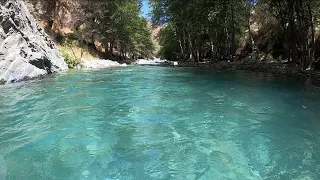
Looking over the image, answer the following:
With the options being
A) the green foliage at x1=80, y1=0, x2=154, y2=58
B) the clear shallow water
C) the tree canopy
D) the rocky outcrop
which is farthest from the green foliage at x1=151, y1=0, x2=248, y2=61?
the clear shallow water

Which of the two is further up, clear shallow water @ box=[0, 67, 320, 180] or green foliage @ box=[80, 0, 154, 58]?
green foliage @ box=[80, 0, 154, 58]

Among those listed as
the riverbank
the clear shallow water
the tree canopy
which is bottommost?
the clear shallow water

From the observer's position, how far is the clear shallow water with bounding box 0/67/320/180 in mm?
4977

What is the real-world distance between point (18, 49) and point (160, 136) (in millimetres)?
14134

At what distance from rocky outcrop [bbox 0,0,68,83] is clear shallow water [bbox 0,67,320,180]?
16.5 feet

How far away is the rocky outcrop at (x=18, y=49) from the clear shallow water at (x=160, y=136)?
16.5ft

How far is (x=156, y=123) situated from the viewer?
768cm

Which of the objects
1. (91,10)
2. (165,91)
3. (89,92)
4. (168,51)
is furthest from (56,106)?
(168,51)

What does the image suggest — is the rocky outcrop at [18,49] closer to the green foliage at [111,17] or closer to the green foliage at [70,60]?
the green foliage at [70,60]

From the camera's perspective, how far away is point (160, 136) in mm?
6629

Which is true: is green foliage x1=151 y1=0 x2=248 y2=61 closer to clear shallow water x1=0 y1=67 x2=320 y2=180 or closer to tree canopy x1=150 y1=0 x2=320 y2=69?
tree canopy x1=150 y1=0 x2=320 y2=69

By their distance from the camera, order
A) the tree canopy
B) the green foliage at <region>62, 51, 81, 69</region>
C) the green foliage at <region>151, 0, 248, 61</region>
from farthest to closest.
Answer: the green foliage at <region>151, 0, 248, 61</region>
the green foliage at <region>62, 51, 81, 69</region>
the tree canopy

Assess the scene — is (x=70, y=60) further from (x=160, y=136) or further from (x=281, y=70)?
(x=160, y=136)

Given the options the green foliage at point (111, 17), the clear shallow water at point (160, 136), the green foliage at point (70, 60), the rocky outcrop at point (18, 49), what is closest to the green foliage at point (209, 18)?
the green foliage at point (111, 17)
